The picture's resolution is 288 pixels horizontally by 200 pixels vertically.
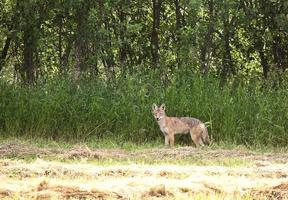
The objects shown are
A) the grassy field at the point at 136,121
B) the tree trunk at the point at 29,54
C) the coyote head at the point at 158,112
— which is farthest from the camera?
the tree trunk at the point at 29,54

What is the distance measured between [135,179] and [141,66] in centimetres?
1028

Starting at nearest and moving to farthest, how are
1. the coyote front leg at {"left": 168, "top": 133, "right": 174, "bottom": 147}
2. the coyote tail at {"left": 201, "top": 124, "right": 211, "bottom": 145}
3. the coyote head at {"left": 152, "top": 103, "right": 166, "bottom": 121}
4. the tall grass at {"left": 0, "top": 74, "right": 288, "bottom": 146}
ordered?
the coyote tail at {"left": 201, "top": 124, "right": 211, "bottom": 145} < the coyote front leg at {"left": 168, "top": 133, "right": 174, "bottom": 147} < the coyote head at {"left": 152, "top": 103, "right": 166, "bottom": 121} < the tall grass at {"left": 0, "top": 74, "right": 288, "bottom": 146}

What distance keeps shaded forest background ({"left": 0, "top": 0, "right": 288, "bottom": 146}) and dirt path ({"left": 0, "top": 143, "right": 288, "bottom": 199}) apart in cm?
298

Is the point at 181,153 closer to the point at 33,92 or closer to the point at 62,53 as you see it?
the point at 33,92

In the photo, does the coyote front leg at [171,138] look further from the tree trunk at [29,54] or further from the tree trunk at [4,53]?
the tree trunk at [4,53]

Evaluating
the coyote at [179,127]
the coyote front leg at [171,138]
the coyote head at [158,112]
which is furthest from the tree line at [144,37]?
the coyote front leg at [171,138]

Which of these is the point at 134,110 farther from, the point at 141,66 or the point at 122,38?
the point at 122,38

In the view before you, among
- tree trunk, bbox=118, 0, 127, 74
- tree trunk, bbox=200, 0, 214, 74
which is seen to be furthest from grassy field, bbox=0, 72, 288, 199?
tree trunk, bbox=118, 0, 127, 74

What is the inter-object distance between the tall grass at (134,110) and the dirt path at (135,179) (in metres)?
2.71

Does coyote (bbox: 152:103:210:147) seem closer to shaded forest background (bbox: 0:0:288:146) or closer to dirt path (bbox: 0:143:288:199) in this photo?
shaded forest background (bbox: 0:0:288:146)

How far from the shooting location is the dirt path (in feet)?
20.8

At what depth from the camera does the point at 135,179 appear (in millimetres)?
7164

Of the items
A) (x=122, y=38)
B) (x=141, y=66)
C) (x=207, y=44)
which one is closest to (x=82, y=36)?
(x=122, y=38)

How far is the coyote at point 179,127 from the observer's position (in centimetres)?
1286
